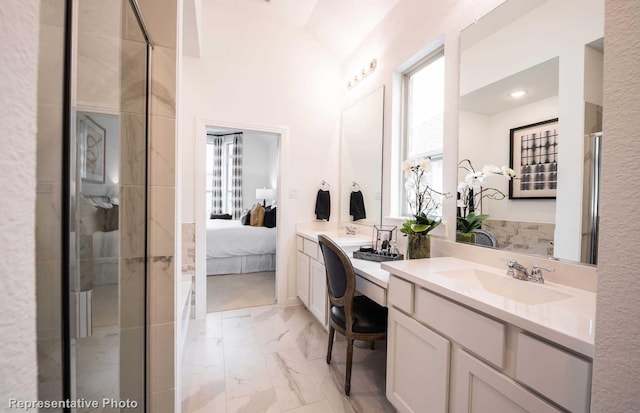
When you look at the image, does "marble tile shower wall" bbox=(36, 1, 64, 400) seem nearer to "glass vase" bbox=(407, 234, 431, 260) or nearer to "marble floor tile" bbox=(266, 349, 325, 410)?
"marble floor tile" bbox=(266, 349, 325, 410)

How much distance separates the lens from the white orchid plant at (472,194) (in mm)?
1546

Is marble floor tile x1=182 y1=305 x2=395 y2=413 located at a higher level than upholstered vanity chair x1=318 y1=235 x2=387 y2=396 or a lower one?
lower

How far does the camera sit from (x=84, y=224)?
811 millimetres

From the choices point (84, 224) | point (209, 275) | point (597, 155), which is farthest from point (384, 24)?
point (209, 275)

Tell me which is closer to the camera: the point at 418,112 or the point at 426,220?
the point at 426,220

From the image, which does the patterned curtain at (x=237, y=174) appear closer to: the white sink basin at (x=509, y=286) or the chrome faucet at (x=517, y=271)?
the white sink basin at (x=509, y=286)

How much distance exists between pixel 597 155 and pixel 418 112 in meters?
1.35

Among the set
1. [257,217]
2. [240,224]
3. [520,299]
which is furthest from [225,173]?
[520,299]

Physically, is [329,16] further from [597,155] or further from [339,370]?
[339,370]

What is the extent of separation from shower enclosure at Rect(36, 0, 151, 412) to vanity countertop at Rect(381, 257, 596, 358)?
1201 millimetres

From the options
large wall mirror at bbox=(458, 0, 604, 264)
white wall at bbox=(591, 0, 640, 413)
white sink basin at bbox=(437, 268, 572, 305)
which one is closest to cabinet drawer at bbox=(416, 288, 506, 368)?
white sink basin at bbox=(437, 268, 572, 305)

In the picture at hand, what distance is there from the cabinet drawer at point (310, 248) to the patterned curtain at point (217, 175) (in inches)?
180

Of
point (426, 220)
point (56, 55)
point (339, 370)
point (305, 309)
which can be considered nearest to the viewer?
point (56, 55)

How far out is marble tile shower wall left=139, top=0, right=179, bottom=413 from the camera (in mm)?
1193
